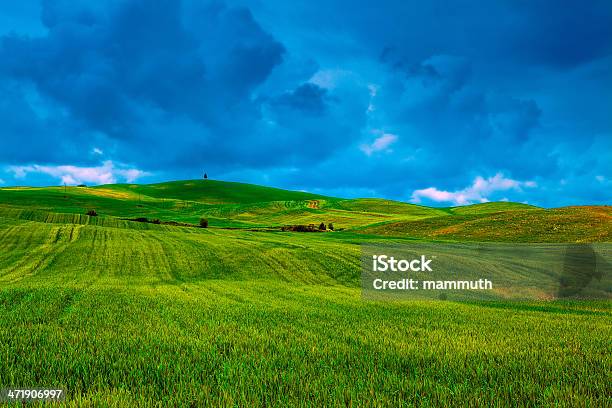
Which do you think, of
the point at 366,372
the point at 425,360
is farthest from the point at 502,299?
the point at 366,372

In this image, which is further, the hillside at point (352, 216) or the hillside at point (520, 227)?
the hillside at point (352, 216)

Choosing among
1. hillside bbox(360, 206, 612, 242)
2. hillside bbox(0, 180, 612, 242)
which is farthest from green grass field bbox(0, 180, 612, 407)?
hillside bbox(0, 180, 612, 242)

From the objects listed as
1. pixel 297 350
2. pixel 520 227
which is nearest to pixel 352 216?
pixel 520 227

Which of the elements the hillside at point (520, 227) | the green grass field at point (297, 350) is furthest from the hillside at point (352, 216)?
the green grass field at point (297, 350)

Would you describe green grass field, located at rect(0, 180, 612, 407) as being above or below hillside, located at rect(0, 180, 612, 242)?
below

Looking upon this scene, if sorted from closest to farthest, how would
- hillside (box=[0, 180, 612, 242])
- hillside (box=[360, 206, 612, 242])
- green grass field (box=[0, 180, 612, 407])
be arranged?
1. green grass field (box=[0, 180, 612, 407])
2. hillside (box=[360, 206, 612, 242])
3. hillside (box=[0, 180, 612, 242])

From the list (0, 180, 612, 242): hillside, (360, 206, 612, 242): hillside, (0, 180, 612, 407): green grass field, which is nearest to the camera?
(0, 180, 612, 407): green grass field

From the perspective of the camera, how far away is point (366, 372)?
7.42 meters

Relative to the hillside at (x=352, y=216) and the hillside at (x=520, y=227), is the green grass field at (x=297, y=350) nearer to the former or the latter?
the hillside at (x=520, y=227)

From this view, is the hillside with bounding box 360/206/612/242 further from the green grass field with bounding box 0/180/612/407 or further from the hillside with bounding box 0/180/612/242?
the green grass field with bounding box 0/180/612/407

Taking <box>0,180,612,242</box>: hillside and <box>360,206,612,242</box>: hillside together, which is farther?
<box>0,180,612,242</box>: hillside

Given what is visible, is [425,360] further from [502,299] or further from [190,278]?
[190,278]

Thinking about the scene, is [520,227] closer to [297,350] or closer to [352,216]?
[352,216]

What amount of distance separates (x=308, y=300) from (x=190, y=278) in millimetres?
16208
